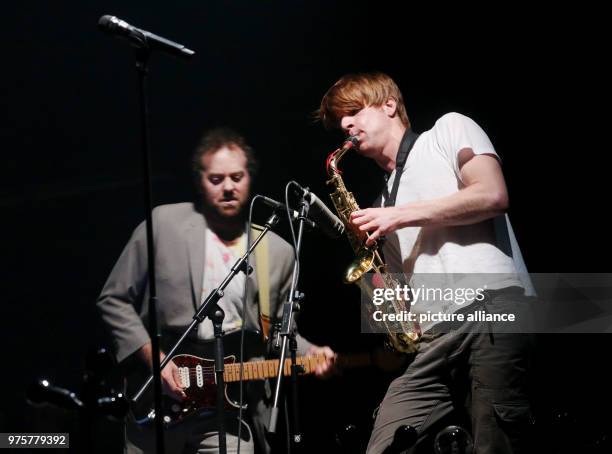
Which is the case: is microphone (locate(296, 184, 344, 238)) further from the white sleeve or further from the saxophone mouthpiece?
the white sleeve

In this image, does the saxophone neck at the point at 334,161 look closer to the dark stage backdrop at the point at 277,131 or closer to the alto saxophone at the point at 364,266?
the alto saxophone at the point at 364,266

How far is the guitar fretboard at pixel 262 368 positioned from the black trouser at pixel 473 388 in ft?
2.24

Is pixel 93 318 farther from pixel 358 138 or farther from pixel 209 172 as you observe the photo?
pixel 358 138

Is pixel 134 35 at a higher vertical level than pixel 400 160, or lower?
higher

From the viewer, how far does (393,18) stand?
4.12 meters

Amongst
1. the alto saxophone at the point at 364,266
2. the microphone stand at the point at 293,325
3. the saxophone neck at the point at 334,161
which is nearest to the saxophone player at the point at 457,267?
the alto saxophone at the point at 364,266

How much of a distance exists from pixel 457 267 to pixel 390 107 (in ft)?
3.61

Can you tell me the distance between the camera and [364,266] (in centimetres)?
364

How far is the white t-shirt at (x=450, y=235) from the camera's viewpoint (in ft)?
9.82

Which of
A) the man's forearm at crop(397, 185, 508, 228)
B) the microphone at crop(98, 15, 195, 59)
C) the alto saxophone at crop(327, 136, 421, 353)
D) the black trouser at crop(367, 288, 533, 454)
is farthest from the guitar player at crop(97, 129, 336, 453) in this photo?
the microphone at crop(98, 15, 195, 59)

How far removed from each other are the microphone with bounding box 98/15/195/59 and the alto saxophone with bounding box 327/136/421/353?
130 cm

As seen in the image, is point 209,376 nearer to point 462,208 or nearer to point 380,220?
point 380,220

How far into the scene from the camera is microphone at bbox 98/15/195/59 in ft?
8.27

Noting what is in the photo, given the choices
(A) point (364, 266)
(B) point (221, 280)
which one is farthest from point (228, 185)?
(A) point (364, 266)
